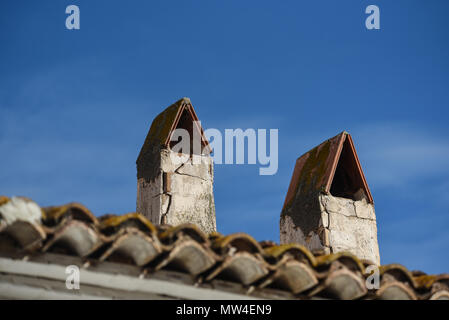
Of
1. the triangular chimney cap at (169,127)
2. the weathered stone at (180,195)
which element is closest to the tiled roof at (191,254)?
the weathered stone at (180,195)

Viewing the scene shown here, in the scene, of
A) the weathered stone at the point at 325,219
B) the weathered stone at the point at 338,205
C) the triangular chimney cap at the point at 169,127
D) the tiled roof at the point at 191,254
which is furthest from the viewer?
the weathered stone at the point at 338,205

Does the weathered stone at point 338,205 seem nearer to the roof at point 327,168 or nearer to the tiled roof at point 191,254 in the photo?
the roof at point 327,168

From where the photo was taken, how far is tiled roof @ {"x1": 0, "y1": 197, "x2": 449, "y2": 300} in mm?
3641

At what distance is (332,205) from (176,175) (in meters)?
1.85

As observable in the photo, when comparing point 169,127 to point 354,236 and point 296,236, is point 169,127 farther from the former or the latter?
point 354,236

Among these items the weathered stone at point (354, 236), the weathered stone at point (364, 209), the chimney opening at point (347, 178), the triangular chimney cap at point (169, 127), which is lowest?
the weathered stone at point (354, 236)

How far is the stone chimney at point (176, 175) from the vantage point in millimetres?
6375

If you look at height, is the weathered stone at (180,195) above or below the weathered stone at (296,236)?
above

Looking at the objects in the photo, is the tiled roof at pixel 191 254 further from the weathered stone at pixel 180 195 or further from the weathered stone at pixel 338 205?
the weathered stone at pixel 338 205

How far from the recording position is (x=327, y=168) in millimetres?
7219

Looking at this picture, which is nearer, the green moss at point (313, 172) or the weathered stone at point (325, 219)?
the weathered stone at point (325, 219)

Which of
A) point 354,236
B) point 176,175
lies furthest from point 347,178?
point 176,175

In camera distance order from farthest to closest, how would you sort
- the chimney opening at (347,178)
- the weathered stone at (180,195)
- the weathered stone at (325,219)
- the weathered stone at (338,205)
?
the chimney opening at (347,178) < the weathered stone at (338,205) < the weathered stone at (325,219) < the weathered stone at (180,195)
